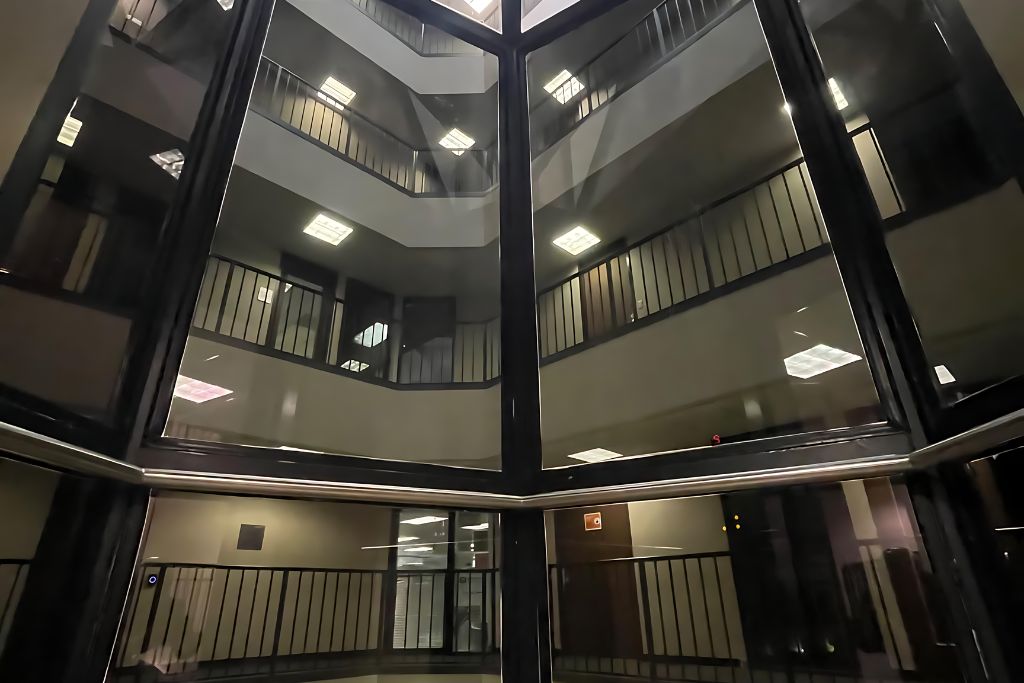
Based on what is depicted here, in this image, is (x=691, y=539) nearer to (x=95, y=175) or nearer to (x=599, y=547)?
(x=599, y=547)

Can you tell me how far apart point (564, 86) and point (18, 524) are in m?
3.50

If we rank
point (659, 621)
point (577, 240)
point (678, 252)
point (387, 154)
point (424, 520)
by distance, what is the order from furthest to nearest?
point (387, 154) → point (577, 240) → point (678, 252) → point (424, 520) → point (659, 621)

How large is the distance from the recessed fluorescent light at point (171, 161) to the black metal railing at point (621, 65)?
6.36ft

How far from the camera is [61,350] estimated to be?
64.7 inches

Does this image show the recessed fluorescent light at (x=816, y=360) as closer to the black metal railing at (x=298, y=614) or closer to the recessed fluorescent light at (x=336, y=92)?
the black metal railing at (x=298, y=614)

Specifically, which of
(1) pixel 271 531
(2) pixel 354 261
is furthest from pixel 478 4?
(1) pixel 271 531

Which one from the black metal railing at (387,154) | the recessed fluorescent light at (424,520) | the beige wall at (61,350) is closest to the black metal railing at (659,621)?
the recessed fluorescent light at (424,520)

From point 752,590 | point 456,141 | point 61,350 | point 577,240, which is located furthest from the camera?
point 456,141

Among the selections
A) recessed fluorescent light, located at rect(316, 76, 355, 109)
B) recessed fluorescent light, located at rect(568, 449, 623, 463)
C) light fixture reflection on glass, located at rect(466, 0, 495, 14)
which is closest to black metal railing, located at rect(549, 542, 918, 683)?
recessed fluorescent light, located at rect(568, 449, 623, 463)

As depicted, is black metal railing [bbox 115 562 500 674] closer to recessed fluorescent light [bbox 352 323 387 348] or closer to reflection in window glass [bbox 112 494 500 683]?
reflection in window glass [bbox 112 494 500 683]

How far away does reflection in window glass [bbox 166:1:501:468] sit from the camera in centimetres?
237

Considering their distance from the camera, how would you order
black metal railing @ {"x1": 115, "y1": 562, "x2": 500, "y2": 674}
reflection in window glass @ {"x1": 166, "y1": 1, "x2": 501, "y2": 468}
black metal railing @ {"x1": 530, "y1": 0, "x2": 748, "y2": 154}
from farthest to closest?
black metal railing @ {"x1": 530, "y1": 0, "x2": 748, "y2": 154}
reflection in window glass @ {"x1": 166, "y1": 1, "x2": 501, "y2": 468}
black metal railing @ {"x1": 115, "y1": 562, "x2": 500, "y2": 674}

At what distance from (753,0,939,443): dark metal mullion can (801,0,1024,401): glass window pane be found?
0.04m

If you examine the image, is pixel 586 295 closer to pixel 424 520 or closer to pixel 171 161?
pixel 424 520
